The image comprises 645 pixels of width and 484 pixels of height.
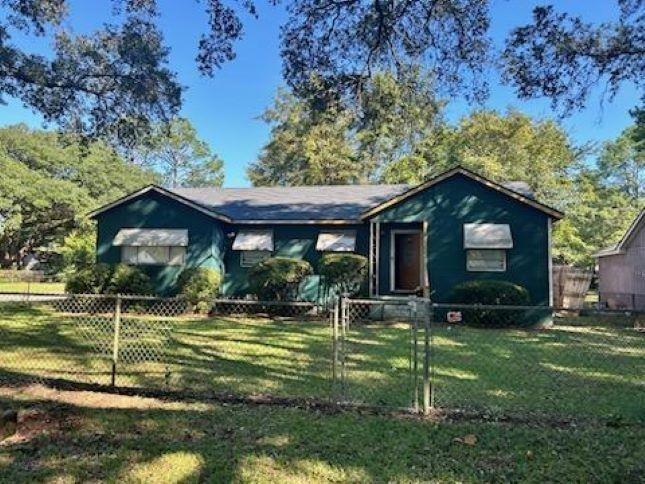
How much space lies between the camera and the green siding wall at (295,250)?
54.1 feet

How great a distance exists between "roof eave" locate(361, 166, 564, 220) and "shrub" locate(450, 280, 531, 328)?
7.86 feet

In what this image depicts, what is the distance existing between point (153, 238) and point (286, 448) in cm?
1345

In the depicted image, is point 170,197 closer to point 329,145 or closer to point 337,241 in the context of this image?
point 337,241

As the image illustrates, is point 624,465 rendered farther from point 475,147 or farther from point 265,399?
point 475,147

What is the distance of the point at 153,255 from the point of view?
55.9 feet

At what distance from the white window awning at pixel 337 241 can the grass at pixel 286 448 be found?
10749mm

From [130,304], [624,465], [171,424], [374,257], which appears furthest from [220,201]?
[624,465]

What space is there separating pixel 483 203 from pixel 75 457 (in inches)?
518

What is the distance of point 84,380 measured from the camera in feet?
22.0

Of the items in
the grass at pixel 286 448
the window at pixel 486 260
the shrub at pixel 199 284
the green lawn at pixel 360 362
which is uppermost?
the window at pixel 486 260

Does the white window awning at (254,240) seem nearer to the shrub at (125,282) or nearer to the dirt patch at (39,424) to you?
the shrub at (125,282)

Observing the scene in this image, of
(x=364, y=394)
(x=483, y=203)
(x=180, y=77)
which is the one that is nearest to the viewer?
(x=364, y=394)

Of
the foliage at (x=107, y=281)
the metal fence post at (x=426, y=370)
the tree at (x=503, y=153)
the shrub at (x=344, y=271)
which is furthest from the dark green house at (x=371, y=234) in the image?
the tree at (x=503, y=153)

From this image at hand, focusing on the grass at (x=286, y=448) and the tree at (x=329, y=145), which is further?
the tree at (x=329, y=145)
